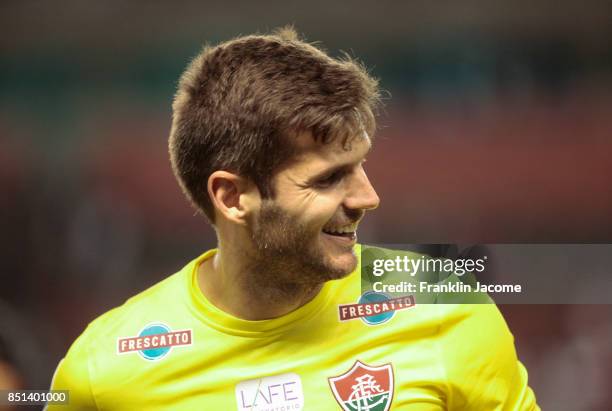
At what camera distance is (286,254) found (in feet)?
4.77

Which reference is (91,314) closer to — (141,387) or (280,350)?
(141,387)

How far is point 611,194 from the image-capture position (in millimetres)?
1934

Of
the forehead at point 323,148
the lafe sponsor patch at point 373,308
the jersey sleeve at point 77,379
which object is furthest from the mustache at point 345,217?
the jersey sleeve at point 77,379

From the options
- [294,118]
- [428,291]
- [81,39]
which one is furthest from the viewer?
[81,39]

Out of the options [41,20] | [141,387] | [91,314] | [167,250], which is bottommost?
[141,387]

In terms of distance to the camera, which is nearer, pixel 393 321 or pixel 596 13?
pixel 393 321

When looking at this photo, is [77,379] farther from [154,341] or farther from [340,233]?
[340,233]

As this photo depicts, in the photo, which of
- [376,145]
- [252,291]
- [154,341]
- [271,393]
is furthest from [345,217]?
[376,145]

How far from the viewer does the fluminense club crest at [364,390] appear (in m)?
1.51

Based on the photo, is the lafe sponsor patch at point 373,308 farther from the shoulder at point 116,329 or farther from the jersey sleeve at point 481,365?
the shoulder at point 116,329

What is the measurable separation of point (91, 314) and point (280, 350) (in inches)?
28.5

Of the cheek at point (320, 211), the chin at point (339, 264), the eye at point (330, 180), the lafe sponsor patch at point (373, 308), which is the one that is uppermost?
the eye at point (330, 180)

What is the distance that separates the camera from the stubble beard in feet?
4.71

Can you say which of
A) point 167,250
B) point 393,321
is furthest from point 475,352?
point 167,250
